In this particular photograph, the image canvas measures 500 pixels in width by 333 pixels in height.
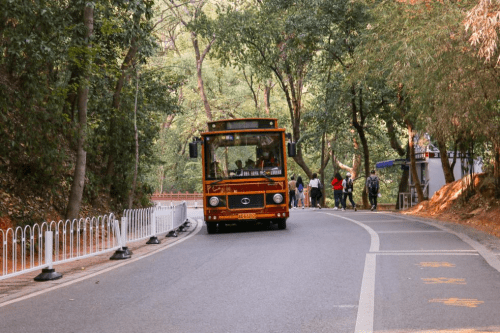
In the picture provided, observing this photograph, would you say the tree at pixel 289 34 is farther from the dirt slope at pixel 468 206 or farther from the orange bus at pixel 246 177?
the orange bus at pixel 246 177

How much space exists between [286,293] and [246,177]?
10611 mm

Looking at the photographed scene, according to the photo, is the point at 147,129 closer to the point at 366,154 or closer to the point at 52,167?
the point at 52,167

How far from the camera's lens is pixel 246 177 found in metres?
19.2

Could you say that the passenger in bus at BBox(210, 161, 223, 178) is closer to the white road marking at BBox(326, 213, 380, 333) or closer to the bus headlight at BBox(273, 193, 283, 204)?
the bus headlight at BBox(273, 193, 283, 204)

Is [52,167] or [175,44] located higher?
[175,44]

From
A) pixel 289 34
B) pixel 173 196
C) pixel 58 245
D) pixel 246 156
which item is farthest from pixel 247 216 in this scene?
pixel 173 196

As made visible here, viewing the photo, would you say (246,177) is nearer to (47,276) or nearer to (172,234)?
(172,234)

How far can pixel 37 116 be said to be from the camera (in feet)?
57.6

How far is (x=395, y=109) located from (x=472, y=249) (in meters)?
22.8

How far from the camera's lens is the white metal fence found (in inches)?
450

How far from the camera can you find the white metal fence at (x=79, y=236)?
1143 centimetres

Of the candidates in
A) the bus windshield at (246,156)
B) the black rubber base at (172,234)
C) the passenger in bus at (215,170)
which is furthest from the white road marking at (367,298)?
the black rubber base at (172,234)

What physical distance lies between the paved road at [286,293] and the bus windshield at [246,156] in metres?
5.02

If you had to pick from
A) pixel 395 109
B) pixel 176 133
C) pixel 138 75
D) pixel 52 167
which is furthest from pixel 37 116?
pixel 176 133
